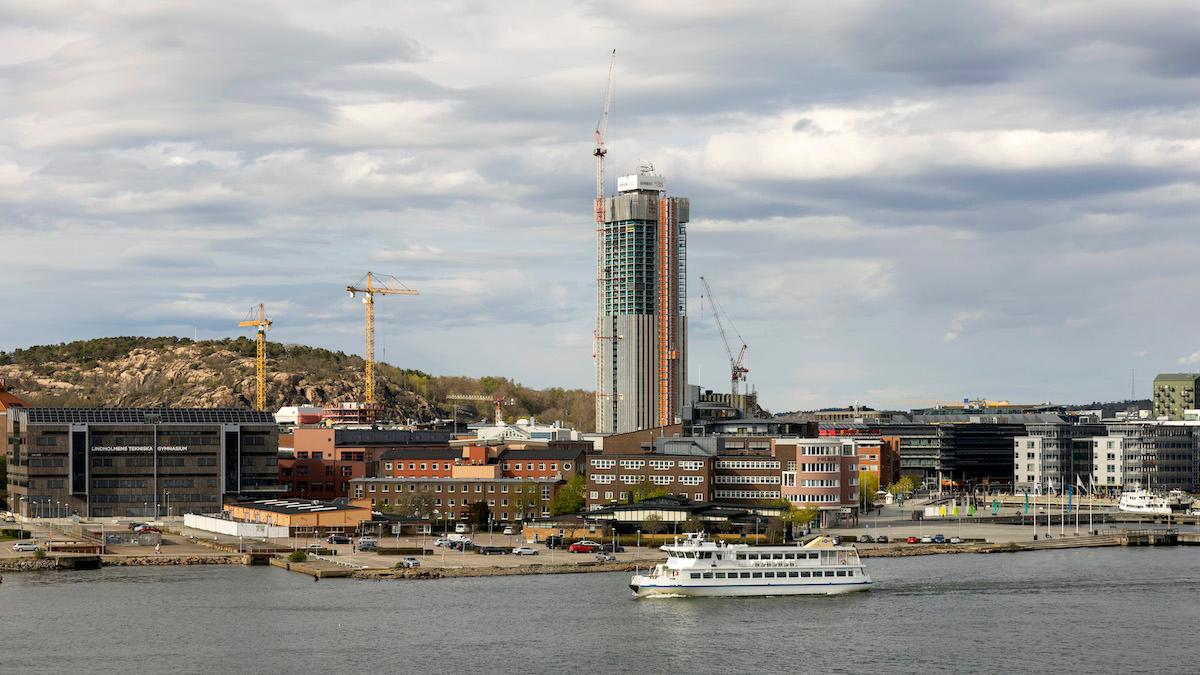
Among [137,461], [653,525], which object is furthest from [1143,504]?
[137,461]

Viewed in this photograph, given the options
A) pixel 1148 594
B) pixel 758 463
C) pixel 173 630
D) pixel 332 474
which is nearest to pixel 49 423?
pixel 332 474

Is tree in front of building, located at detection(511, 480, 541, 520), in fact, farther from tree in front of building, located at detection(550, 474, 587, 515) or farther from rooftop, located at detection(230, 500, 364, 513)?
rooftop, located at detection(230, 500, 364, 513)

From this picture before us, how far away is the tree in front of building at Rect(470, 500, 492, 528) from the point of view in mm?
151875

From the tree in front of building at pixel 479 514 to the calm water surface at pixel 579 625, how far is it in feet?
125

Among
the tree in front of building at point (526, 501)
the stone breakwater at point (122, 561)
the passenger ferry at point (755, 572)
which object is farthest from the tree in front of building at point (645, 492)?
the passenger ferry at point (755, 572)

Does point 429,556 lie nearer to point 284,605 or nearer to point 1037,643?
point 284,605

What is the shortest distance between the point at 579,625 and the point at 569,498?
63214 millimetres

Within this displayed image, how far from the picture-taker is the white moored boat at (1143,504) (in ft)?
623

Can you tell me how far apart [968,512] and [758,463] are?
39.6 meters

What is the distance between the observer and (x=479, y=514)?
500 ft

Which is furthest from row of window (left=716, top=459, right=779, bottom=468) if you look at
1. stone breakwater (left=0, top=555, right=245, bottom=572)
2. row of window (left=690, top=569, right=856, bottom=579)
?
stone breakwater (left=0, top=555, right=245, bottom=572)

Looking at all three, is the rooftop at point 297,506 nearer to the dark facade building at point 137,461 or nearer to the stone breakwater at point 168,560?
the dark facade building at point 137,461

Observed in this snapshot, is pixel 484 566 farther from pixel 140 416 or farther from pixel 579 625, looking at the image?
pixel 140 416

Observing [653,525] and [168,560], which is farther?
[653,525]
